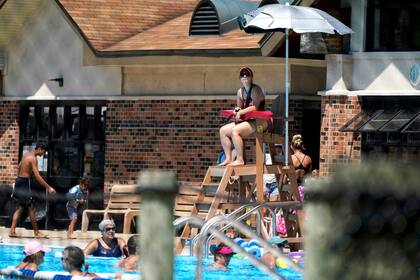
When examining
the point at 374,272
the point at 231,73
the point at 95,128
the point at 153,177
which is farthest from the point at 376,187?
the point at 95,128

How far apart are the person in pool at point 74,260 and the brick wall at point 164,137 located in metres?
10.9

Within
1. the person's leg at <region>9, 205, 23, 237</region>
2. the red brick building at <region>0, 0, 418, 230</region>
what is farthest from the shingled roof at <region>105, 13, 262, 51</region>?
the person's leg at <region>9, 205, 23, 237</region>

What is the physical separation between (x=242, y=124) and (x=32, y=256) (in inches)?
257

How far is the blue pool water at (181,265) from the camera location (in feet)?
26.8

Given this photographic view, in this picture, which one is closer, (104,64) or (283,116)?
(283,116)

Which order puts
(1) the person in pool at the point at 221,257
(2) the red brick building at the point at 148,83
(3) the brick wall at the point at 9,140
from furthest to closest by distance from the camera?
(3) the brick wall at the point at 9,140 < (2) the red brick building at the point at 148,83 < (1) the person in pool at the point at 221,257

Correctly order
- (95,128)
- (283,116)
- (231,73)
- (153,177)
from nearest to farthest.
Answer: (153,177) → (283,116) → (231,73) → (95,128)

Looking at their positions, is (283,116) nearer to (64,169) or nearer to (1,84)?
Result: (64,169)

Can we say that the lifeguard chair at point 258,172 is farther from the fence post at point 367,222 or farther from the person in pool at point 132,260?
the fence post at point 367,222

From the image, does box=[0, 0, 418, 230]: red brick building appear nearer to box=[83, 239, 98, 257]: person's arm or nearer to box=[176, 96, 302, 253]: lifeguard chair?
box=[176, 96, 302, 253]: lifeguard chair

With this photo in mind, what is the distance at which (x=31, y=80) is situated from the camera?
22.9 meters

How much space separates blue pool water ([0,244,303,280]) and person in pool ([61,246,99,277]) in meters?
0.09

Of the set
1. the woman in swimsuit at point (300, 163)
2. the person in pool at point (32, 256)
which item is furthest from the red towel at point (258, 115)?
the person in pool at point (32, 256)

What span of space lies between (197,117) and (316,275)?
1746 centimetres
